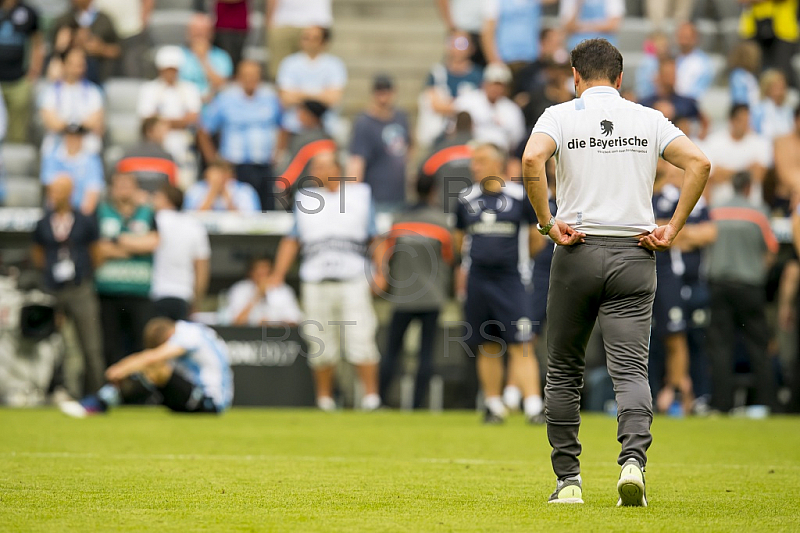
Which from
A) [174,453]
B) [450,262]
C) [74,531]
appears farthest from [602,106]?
[450,262]

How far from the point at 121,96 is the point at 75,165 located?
2901 mm

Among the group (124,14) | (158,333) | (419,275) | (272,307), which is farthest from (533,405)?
(124,14)

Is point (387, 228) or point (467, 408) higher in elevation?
point (387, 228)

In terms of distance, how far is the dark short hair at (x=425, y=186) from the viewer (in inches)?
562

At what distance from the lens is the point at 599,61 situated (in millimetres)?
6184

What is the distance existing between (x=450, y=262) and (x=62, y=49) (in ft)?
22.5

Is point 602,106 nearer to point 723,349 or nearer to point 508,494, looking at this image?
point 508,494

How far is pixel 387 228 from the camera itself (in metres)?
14.8

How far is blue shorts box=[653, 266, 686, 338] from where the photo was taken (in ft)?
43.5

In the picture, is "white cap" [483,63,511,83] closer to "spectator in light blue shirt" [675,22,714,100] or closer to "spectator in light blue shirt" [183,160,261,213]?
"spectator in light blue shirt" [675,22,714,100]

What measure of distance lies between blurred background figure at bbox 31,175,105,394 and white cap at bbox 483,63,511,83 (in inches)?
220

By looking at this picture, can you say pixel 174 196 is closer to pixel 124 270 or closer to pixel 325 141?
pixel 124 270

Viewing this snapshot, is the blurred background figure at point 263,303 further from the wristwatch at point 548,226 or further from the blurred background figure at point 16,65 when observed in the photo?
the wristwatch at point 548,226

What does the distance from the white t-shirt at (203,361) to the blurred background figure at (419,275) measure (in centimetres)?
230
